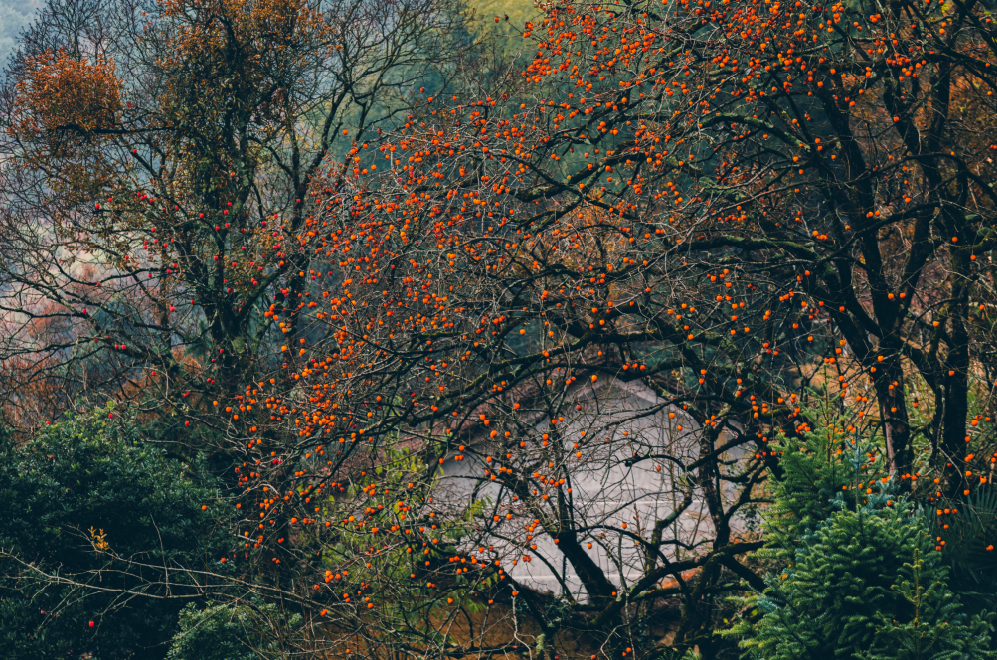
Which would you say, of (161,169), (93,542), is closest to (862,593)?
(93,542)

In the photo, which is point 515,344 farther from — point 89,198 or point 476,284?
point 476,284

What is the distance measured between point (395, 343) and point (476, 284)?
134cm

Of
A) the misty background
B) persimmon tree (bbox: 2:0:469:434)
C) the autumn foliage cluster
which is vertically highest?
the misty background

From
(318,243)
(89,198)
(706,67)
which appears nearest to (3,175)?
(89,198)

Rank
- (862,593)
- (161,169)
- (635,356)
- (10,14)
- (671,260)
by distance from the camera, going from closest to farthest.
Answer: (862,593) < (671,260) < (635,356) < (161,169) < (10,14)

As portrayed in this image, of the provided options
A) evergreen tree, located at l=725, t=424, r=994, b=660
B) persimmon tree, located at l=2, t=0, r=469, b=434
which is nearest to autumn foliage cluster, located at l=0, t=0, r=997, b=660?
evergreen tree, located at l=725, t=424, r=994, b=660

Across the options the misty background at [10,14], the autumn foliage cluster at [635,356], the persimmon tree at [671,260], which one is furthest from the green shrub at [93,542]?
the misty background at [10,14]

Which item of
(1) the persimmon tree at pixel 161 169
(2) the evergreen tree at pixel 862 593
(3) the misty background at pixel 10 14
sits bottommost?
(2) the evergreen tree at pixel 862 593

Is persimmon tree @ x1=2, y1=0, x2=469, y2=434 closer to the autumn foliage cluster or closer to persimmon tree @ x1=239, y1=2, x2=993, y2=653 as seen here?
the autumn foliage cluster

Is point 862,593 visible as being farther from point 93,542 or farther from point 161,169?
point 161,169

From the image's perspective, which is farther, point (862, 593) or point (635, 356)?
point (635, 356)

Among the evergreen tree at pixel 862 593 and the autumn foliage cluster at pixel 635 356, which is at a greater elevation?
the autumn foliage cluster at pixel 635 356

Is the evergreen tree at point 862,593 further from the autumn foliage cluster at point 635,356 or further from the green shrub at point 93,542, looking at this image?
the green shrub at point 93,542

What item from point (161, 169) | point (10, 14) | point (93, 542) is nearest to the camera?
point (93, 542)
